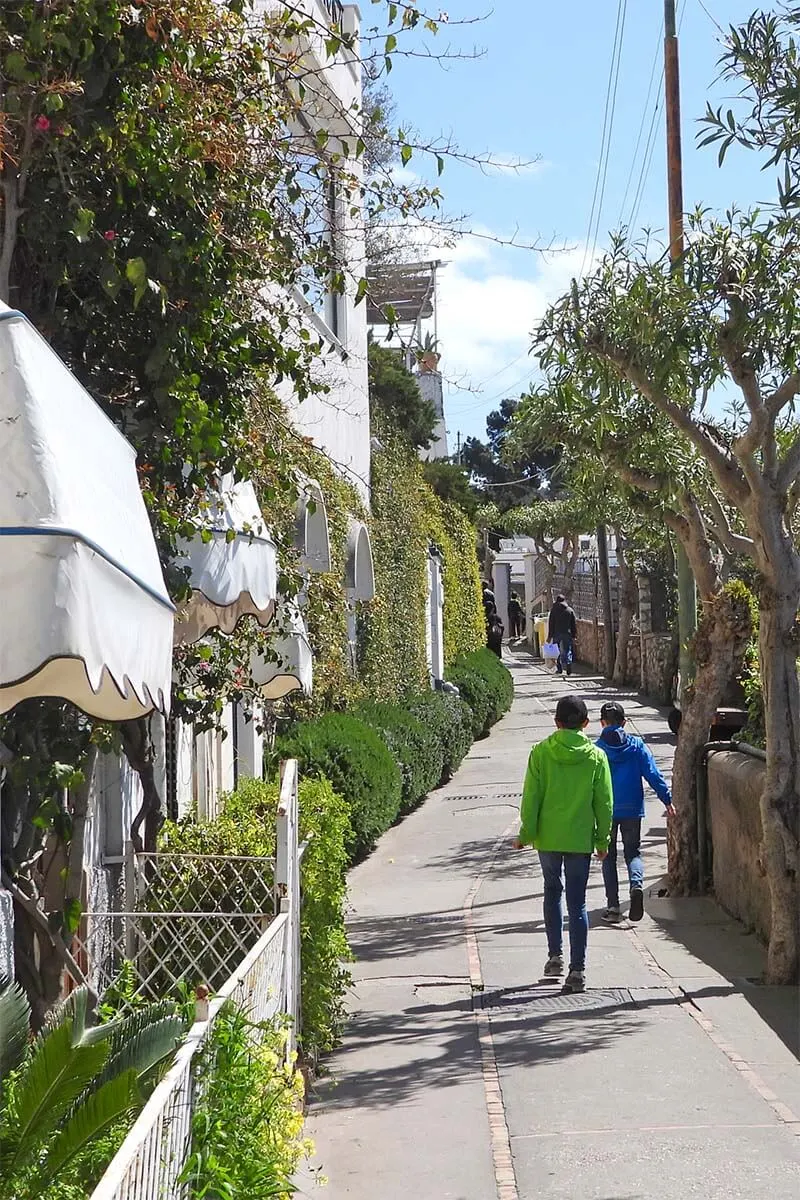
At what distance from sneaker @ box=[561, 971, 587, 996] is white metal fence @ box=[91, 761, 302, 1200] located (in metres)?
2.78

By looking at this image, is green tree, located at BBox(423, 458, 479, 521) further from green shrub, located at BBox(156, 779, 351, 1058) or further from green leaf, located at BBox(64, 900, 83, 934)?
green leaf, located at BBox(64, 900, 83, 934)

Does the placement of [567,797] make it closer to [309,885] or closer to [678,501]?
[309,885]

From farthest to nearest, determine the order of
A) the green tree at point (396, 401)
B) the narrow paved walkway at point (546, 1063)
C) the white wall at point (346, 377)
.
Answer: the green tree at point (396, 401)
the white wall at point (346, 377)
the narrow paved walkway at point (546, 1063)

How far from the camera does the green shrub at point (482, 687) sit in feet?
80.3

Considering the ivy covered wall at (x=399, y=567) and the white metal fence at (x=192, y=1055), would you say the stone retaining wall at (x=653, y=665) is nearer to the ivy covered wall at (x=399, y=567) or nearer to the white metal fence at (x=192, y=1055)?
the ivy covered wall at (x=399, y=567)

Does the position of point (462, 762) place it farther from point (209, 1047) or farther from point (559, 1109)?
point (209, 1047)

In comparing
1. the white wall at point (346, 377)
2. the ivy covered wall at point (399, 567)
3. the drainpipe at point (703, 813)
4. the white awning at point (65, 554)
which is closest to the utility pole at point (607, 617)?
the ivy covered wall at point (399, 567)

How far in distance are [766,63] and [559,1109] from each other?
19.1ft

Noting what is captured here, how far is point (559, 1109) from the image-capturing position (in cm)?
639

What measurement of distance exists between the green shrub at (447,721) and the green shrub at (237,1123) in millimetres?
13888

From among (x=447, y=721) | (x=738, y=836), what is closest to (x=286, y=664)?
(x=738, y=836)

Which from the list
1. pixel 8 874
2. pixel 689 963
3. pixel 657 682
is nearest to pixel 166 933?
pixel 8 874

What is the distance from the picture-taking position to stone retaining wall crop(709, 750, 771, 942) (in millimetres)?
10047

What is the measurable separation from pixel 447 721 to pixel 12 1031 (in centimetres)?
1599
